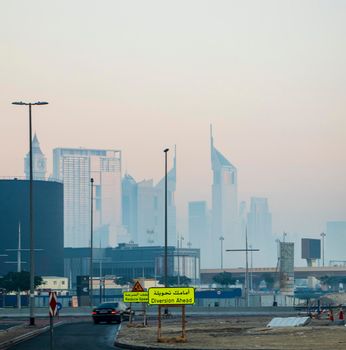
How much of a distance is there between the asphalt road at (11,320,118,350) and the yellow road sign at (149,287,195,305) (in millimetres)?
2795

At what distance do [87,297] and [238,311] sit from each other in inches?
1389

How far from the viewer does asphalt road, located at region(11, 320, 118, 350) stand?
1922 inches

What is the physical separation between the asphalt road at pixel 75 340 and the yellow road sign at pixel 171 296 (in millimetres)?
2795

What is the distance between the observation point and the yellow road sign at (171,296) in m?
50.2

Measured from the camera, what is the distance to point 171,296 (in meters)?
50.5

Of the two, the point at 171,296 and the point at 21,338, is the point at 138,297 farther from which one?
the point at 171,296

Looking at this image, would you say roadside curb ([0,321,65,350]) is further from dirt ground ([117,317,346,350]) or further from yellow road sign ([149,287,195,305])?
yellow road sign ([149,287,195,305])

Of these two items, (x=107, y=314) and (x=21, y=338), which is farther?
(x=107, y=314)

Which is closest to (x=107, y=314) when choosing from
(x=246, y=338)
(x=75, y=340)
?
(x=75, y=340)

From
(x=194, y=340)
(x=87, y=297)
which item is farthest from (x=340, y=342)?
(x=87, y=297)

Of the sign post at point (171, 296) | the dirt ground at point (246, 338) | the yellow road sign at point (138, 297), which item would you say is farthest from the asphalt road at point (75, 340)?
the sign post at point (171, 296)

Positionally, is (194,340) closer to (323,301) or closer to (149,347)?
(149,347)

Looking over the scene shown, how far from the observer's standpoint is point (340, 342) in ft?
151

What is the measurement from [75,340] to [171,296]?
6.96 meters
